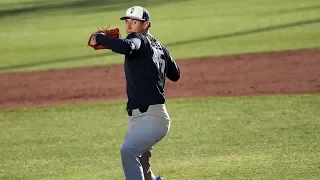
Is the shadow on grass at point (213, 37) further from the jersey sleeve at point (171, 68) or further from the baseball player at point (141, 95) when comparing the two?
the baseball player at point (141, 95)

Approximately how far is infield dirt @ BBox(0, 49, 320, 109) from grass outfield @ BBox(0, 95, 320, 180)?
944 millimetres

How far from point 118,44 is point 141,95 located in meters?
0.67

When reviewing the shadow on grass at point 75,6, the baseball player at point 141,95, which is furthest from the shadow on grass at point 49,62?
the baseball player at point 141,95

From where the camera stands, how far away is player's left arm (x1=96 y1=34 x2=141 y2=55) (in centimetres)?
688

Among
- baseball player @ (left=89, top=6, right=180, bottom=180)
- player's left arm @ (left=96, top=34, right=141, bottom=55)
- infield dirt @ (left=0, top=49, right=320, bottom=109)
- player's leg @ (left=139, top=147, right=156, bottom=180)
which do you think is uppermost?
player's left arm @ (left=96, top=34, right=141, bottom=55)

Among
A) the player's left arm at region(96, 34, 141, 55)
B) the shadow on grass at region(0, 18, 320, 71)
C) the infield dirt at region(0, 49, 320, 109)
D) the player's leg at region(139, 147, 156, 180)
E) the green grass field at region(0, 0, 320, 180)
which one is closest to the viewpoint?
the player's left arm at region(96, 34, 141, 55)

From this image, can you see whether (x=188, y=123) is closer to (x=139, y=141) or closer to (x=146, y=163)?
(x=146, y=163)

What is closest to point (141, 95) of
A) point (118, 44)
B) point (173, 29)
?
point (118, 44)

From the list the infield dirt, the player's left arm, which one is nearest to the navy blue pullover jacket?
the player's left arm

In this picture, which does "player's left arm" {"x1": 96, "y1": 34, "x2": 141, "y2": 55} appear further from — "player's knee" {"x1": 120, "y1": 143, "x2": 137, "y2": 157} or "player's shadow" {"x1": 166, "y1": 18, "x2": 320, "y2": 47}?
"player's shadow" {"x1": 166, "y1": 18, "x2": 320, "y2": 47}

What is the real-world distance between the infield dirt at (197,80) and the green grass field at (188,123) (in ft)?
2.72

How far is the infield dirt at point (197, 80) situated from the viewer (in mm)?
16031

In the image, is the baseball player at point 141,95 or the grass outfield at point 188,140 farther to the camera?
the grass outfield at point 188,140

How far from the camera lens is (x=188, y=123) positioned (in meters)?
12.9
